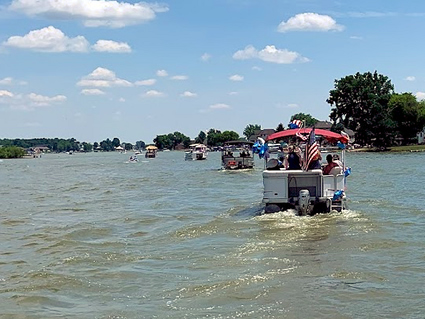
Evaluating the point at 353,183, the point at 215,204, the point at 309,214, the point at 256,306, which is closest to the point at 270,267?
the point at 256,306

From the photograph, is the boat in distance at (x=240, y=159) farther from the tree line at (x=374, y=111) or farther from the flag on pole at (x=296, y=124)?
the tree line at (x=374, y=111)

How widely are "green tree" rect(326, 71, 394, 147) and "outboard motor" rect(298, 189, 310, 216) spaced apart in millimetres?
91705

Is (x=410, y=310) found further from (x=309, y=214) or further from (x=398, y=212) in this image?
(x=398, y=212)

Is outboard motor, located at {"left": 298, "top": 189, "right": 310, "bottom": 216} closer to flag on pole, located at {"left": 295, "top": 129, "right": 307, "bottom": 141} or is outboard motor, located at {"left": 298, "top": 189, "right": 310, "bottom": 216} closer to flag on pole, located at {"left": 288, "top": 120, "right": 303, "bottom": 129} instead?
flag on pole, located at {"left": 295, "top": 129, "right": 307, "bottom": 141}

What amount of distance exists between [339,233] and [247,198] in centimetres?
1248

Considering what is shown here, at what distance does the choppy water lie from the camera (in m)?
10.6

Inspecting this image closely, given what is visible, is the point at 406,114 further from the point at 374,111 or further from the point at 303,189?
the point at 303,189

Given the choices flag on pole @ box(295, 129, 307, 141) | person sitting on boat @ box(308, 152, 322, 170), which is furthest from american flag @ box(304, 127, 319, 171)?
flag on pole @ box(295, 129, 307, 141)

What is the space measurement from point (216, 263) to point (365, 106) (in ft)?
337

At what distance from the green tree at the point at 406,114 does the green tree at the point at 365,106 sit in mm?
2766

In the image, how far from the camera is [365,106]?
112688 mm

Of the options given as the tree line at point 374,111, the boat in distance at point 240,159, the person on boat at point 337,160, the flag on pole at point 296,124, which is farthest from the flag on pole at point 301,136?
the tree line at point 374,111

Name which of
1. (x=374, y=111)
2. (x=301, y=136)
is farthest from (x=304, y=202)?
(x=374, y=111)

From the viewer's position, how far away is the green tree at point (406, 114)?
376 ft
